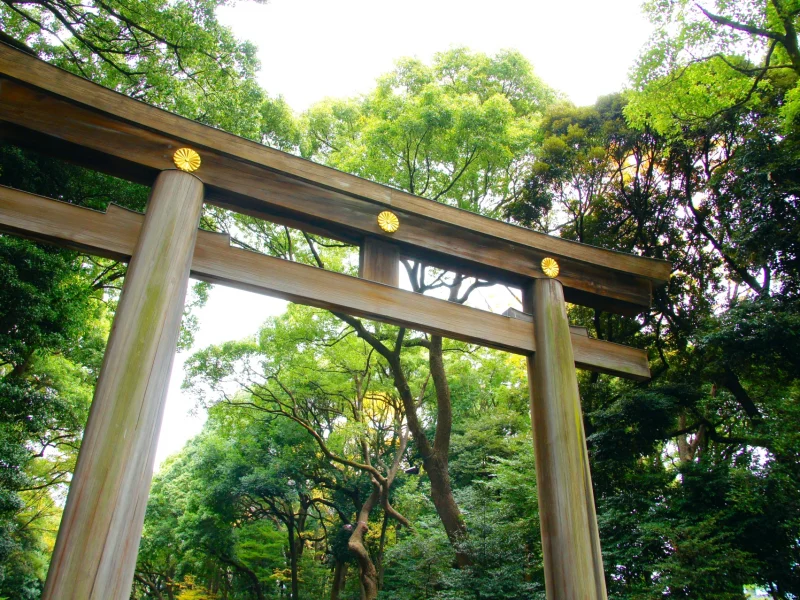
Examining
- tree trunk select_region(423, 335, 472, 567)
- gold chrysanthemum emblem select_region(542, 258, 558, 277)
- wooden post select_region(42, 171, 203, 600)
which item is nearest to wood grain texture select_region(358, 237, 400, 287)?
wooden post select_region(42, 171, 203, 600)

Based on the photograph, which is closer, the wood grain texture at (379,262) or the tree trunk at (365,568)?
the wood grain texture at (379,262)

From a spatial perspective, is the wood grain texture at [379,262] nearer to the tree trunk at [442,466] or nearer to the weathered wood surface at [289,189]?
the weathered wood surface at [289,189]

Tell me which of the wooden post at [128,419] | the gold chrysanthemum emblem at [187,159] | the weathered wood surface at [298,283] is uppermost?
the gold chrysanthemum emblem at [187,159]

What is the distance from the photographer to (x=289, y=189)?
388 centimetres

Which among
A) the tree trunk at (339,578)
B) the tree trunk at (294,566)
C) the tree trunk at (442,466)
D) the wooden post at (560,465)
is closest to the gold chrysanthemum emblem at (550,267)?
the wooden post at (560,465)

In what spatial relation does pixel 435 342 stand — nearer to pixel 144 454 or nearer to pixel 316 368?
pixel 316 368

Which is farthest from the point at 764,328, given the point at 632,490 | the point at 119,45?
the point at 119,45

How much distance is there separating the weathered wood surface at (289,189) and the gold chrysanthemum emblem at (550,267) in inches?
2.4

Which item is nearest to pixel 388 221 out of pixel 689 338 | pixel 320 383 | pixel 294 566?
pixel 689 338

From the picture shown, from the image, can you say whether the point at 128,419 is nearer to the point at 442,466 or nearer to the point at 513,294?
the point at 442,466

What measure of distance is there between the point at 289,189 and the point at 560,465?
9.80ft

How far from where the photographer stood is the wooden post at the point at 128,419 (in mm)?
2453

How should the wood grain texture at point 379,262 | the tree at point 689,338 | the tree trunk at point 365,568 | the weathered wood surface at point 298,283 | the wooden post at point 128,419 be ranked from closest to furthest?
1. the wooden post at point 128,419
2. the weathered wood surface at point 298,283
3. the wood grain texture at point 379,262
4. the tree at point 689,338
5. the tree trunk at point 365,568

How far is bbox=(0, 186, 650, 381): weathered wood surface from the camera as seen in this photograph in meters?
3.12
